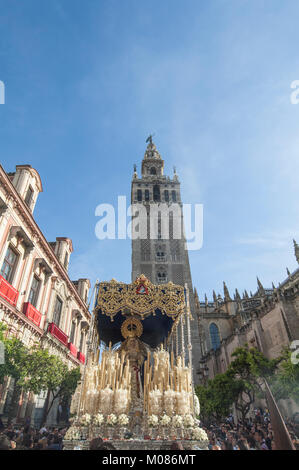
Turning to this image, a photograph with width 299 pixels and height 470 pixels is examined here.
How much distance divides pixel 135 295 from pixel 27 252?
8.71m

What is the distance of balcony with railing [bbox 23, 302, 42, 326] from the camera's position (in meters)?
15.1

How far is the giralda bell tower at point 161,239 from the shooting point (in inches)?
1690

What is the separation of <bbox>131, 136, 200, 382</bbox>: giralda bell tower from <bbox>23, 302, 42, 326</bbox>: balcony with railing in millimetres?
23109

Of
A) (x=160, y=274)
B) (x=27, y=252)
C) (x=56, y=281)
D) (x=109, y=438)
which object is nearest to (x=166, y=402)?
(x=109, y=438)

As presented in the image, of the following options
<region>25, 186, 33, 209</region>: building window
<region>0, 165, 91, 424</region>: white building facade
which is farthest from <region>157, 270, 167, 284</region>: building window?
<region>25, 186, 33, 209</region>: building window

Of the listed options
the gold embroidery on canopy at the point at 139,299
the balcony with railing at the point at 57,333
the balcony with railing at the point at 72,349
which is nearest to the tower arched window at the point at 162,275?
the balcony with railing at the point at 72,349

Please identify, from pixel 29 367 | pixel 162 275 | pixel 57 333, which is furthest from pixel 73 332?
pixel 162 275

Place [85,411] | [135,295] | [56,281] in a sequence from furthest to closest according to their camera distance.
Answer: [56,281]
[135,295]
[85,411]

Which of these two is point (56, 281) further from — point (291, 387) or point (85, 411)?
point (291, 387)

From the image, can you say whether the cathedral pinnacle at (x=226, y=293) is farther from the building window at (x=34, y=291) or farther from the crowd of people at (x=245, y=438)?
the building window at (x=34, y=291)

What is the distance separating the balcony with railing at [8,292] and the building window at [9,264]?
0.92 m

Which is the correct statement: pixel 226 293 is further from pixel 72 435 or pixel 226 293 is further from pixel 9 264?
pixel 72 435

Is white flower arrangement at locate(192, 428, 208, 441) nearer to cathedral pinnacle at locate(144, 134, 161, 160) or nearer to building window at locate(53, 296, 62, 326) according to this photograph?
building window at locate(53, 296, 62, 326)

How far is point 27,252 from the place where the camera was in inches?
643
